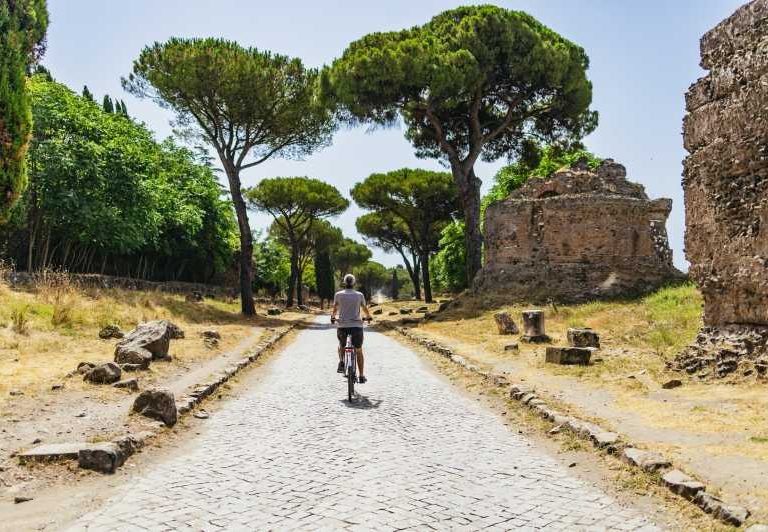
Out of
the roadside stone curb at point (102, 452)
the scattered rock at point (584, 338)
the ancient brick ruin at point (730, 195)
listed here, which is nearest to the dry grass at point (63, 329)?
the roadside stone curb at point (102, 452)

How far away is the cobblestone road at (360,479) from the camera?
4027 mm

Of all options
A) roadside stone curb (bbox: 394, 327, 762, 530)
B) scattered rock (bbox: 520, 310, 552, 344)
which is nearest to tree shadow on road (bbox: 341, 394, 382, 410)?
roadside stone curb (bbox: 394, 327, 762, 530)

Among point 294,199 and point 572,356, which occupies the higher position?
point 294,199

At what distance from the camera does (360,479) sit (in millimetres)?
4898

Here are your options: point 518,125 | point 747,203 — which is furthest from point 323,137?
point 747,203

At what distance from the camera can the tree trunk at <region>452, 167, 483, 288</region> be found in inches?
1070

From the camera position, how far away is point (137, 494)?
459cm

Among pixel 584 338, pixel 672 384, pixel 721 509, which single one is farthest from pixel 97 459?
pixel 584 338

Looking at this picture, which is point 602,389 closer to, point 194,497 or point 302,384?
point 302,384

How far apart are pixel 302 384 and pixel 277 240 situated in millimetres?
46751

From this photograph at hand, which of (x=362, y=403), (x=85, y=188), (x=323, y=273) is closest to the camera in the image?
(x=362, y=403)

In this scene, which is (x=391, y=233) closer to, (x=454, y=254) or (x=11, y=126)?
(x=454, y=254)

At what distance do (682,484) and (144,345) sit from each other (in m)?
9.53

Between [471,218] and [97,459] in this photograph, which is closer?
[97,459]
